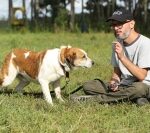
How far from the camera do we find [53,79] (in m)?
7.36

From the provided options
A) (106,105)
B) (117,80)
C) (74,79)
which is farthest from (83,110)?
(74,79)

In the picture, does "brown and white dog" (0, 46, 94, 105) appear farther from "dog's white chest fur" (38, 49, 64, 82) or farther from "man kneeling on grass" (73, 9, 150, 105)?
"man kneeling on grass" (73, 9, 150, 105)

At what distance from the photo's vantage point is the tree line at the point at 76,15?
92.8 feet

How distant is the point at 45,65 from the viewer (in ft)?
23.9

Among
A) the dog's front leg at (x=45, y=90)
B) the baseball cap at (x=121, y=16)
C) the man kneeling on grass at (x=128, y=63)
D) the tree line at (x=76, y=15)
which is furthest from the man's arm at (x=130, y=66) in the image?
the tree line at (x=76, y=15)

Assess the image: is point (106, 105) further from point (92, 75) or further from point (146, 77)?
point (92, 75)

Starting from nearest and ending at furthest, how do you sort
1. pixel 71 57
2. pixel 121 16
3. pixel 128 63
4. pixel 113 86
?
pixel 128 63, pixel 121 16, pixel 113 86, pixel 71 57

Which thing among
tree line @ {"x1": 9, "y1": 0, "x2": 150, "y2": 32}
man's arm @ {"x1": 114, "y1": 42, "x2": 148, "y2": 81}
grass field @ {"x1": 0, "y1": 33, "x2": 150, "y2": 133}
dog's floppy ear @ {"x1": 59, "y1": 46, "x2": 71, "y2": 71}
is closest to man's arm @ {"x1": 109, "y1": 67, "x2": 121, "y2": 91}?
grass field @ {"x1": 0, "y1": 33, "x2": 150, "y2": 133}

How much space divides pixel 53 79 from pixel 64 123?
1.87 m

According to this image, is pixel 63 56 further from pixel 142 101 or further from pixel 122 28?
pixel 142 101

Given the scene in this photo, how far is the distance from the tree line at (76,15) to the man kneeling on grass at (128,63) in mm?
19185

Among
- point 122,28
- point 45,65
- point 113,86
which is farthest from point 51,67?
point 122,28

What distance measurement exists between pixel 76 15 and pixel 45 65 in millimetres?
37391

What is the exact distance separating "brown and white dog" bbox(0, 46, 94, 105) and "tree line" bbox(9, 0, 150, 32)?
1832 cm
